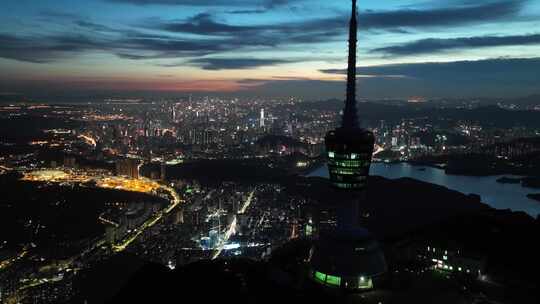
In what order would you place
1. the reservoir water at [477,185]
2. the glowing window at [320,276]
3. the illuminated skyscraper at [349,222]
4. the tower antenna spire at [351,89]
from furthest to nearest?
the reservoir water at [477,185], the tower antenna spire at [351,89], the glowing window at [320,276], the illuminated skyscraper at [349,222]

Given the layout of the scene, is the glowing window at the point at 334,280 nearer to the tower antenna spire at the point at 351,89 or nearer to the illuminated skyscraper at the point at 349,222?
the illuminated skyscraper at the point at 349,222

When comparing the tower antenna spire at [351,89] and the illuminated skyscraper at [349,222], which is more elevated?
the tower antenna spire at [351,89]

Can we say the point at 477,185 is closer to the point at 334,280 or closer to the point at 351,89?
the point at 351,89

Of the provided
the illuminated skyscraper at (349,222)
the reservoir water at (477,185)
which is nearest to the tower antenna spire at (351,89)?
the illuminated skyscraper at (349,222)

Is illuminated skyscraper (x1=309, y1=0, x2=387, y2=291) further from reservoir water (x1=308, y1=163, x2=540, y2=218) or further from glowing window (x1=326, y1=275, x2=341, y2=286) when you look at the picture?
reservoir water (x1=308, y1=163, x2=540, y2=218)

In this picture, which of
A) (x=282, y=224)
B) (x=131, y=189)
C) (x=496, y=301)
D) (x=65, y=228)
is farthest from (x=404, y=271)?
(x=131, y=189)

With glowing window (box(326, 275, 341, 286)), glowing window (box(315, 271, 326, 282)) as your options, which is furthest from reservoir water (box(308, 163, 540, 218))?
glowing window (box(315, 271, 326, 282))

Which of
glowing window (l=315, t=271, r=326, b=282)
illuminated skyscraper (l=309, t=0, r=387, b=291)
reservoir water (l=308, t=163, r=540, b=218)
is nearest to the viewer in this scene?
illuminated skyscraper (l=309, t=0, r=387, b=291)

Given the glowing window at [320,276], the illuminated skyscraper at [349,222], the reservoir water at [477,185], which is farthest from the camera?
the reservoir water at [477,185]
